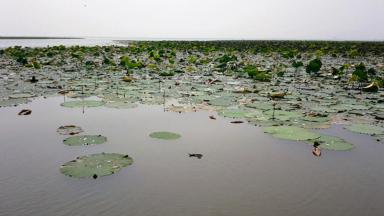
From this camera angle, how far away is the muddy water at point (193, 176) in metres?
2.96

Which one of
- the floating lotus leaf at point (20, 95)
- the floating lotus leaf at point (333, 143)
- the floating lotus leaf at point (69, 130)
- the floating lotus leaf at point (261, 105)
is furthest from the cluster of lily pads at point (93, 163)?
the floating lotus leaf at point (20, 95)

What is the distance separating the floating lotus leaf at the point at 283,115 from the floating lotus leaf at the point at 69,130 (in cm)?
314

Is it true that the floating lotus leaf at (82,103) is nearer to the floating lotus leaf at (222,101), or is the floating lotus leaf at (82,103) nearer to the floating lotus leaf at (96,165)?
the floating lotus leaf at (222,101)

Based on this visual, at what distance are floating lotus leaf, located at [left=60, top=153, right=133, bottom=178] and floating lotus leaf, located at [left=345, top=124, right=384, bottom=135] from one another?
3.47 meters

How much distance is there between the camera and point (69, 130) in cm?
518

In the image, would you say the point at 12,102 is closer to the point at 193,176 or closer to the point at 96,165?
the point at 96,165

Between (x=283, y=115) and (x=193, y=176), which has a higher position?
(x=283, y=115)

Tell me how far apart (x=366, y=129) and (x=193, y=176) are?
3.21m

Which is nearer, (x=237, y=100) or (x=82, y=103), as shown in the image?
(x=82, y=103)

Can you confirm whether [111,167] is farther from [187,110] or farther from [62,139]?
[187,110]

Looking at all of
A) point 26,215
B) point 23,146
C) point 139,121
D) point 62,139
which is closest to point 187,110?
point 139,121

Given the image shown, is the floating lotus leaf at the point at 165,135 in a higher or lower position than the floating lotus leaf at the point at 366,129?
lower

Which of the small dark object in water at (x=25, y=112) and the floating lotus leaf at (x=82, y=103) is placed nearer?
the small dark object in water at (x=25, y=112)

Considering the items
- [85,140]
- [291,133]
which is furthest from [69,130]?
[291,133]
